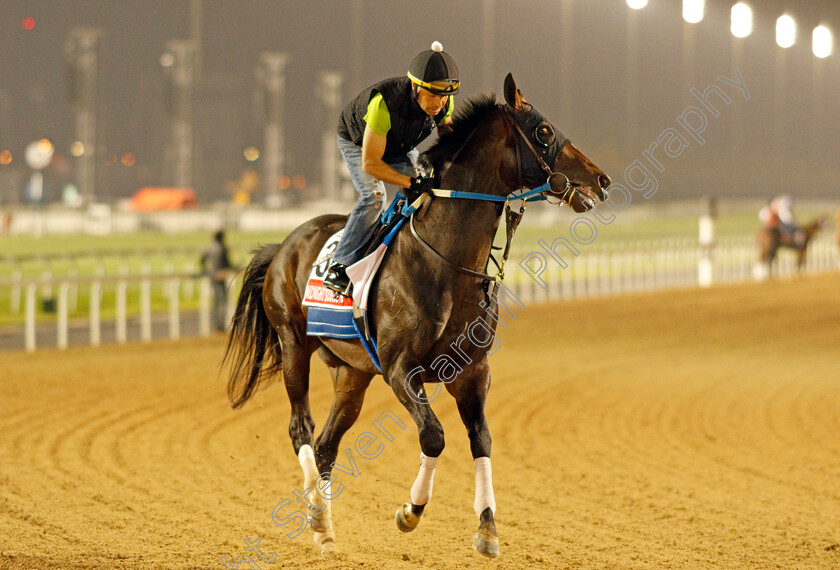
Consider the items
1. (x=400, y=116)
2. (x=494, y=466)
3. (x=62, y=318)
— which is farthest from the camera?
(x=62, y=318)

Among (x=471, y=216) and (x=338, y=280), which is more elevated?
(x=471, y=216)

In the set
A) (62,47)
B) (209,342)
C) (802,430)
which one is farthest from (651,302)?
(62,47)

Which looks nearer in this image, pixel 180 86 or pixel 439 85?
pixel 439 85

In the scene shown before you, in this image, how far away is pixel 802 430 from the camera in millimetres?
7789

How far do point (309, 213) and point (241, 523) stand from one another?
72.3ft

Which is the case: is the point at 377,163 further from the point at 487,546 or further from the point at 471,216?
the point at 487,546

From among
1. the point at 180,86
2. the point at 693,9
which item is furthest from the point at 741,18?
the point at 180,86

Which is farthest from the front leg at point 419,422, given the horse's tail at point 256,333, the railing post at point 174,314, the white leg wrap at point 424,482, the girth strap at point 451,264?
the railing post at point 174,314

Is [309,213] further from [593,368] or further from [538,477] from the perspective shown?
[538,477]

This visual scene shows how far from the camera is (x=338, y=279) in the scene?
456 cm

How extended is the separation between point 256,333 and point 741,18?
1666 centimetres

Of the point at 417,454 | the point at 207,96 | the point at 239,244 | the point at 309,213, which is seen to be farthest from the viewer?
the point at 207,96

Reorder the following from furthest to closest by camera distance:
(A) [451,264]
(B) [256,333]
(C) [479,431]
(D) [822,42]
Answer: (D) [822,42] → (B) [256,333] → (C) [479,431] → (A) [451,264]

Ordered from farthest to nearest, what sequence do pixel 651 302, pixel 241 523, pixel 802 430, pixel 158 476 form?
pixel 651 302, pixel 802 430, pixel 158 476, pixel 241 523
